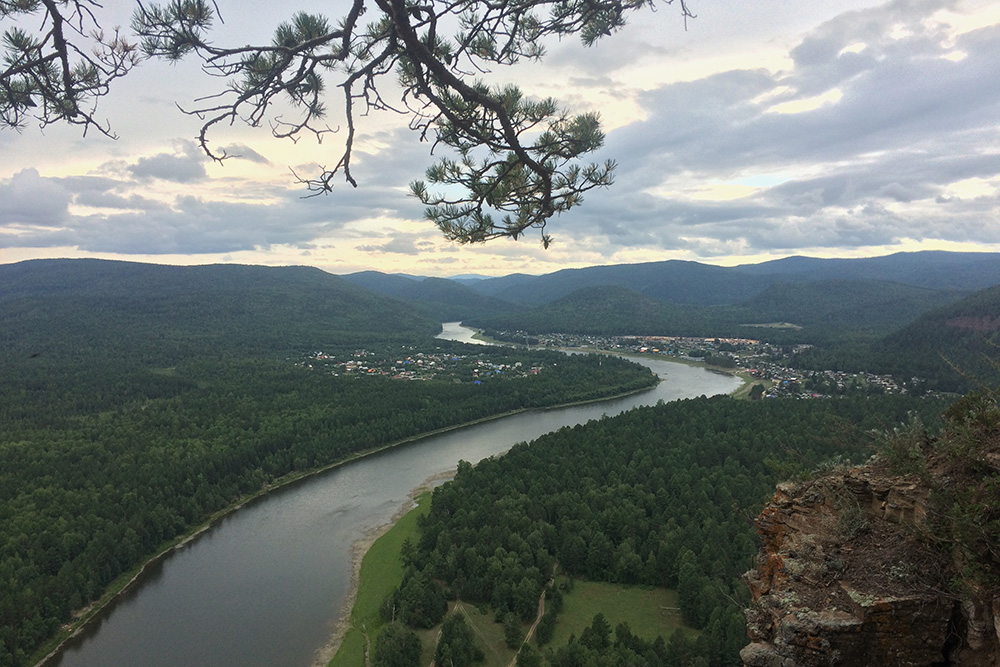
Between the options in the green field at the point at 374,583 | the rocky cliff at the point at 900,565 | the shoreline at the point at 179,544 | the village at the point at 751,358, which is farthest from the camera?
the village at the point at 751,358

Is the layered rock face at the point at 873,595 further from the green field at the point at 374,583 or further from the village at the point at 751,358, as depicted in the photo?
the village at the point at 751,358

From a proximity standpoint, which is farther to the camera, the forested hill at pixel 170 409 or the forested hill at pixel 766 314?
the forested hill at pixel 766 314

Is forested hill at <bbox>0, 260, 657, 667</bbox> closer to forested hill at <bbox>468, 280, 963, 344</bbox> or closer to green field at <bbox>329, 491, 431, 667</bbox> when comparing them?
green field at <bbox>329, 491, 431, 667</bbox>

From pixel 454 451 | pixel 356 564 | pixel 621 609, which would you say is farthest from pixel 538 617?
pixel 454 451

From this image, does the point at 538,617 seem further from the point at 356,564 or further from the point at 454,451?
the point at 454,451

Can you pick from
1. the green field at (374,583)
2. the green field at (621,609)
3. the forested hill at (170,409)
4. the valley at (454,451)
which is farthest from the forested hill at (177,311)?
the green field at (621,609)
